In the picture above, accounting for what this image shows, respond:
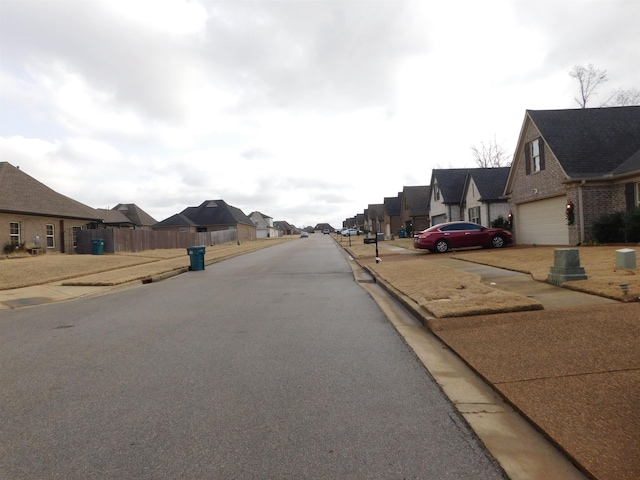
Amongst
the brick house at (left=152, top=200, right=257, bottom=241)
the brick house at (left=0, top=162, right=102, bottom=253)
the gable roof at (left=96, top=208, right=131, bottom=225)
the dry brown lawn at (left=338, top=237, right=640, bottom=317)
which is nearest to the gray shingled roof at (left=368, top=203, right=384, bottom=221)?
the brick house at (left=152, top=200, right=257, bottom=241)

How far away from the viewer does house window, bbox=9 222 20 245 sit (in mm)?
25500

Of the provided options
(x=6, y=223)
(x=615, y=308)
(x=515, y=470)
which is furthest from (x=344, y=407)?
(x=6, y=223)

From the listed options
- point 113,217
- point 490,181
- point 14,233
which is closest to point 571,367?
point 14,233

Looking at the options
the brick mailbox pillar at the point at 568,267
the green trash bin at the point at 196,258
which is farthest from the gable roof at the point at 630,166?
the green trash bin at the point at 196,258

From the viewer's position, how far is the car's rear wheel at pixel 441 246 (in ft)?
71.9

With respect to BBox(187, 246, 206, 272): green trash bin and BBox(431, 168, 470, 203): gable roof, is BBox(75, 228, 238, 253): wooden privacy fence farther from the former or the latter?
BBox(431, 168, 470, 203): gable roof

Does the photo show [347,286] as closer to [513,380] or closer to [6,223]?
[513,380]

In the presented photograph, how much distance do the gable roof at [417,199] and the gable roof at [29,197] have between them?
33.3 m

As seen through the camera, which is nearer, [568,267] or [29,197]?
[568,267]

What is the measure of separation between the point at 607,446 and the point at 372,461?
1.63 meters

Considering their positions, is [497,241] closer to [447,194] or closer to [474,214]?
[474,214]

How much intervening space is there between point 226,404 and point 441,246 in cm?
1885

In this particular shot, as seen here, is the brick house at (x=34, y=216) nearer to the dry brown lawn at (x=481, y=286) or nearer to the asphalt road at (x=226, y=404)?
the asphalt road at (x=226, y=404)

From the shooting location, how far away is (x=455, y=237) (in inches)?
865
